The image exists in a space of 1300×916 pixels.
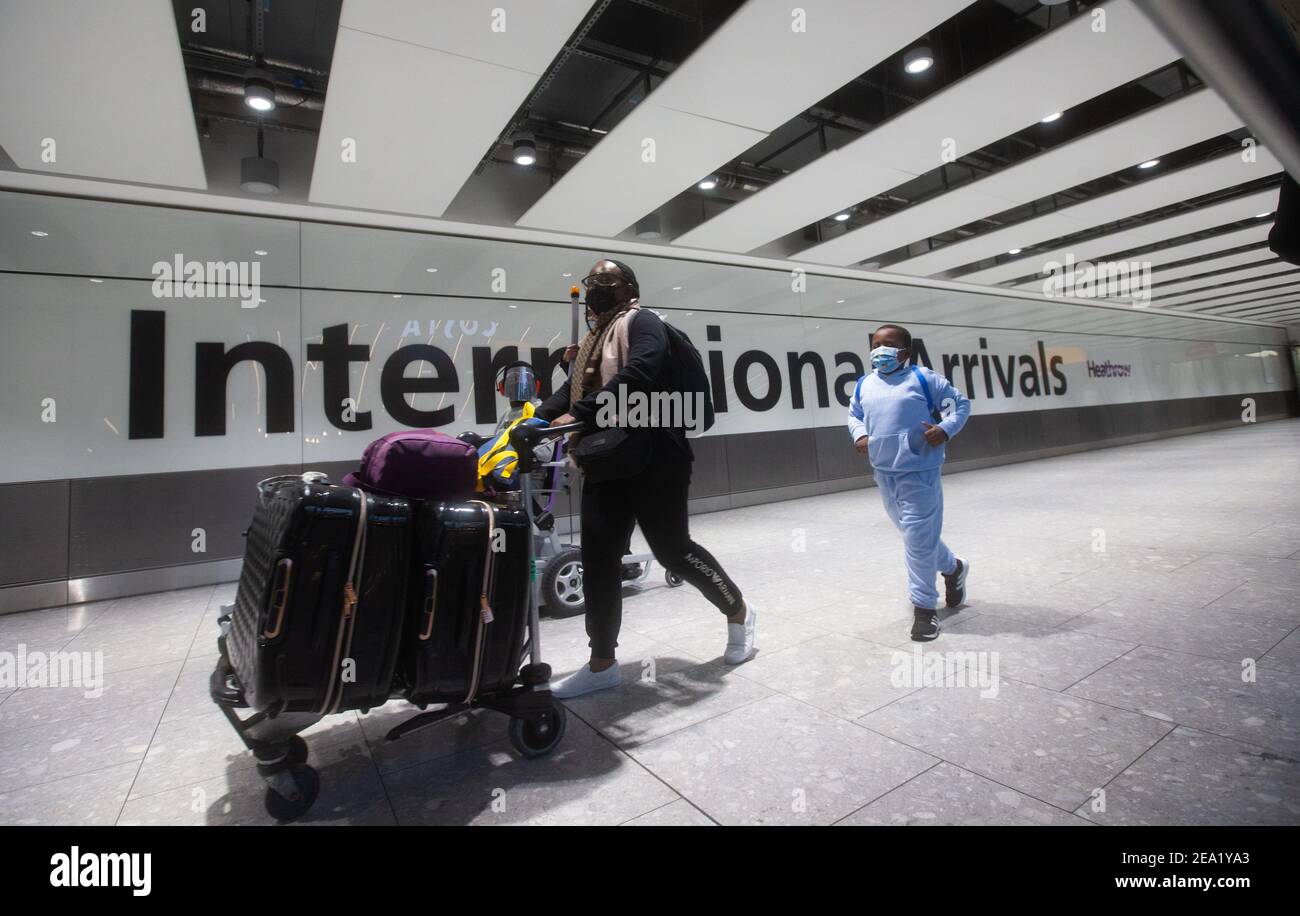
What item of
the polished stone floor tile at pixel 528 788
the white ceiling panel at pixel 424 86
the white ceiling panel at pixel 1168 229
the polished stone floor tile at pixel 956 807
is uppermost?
the white ceiling panel at pixel 1168 229

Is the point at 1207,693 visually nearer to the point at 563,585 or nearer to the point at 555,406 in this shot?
the point at 555,406

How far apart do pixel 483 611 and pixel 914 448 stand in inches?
77.2

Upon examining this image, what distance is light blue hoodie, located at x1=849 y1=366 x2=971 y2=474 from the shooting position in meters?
2.68

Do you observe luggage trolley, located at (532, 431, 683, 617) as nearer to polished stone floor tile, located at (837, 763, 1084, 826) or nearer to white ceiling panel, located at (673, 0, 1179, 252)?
polished stone floor tile, located at (837, 763, 1084, 826)

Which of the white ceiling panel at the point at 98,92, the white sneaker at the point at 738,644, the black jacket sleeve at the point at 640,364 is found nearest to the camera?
the black jacket sleeve at the point at 640,364

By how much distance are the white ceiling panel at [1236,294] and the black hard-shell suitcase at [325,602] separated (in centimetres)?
1819

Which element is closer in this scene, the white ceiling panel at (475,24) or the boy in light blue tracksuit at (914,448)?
the boy in light blue tracksuit at (914,448)

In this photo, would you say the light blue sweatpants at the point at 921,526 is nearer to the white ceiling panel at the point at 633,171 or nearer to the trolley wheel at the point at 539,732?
the trolley wheel at the point at 539,732

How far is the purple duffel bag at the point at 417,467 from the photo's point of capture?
64.9 inches

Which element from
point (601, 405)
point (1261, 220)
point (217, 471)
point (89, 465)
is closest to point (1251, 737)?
point (601, 405)

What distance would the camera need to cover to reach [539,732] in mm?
1839

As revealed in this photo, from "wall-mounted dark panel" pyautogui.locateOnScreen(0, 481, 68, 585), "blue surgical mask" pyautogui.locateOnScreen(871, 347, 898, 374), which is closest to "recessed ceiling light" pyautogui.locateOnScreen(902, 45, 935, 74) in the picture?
"blue surgical mask" pyautogui.locateOnScreen(871, 347, 898, 374)

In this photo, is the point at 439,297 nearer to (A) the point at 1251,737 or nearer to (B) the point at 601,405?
(B) the point at 601,405

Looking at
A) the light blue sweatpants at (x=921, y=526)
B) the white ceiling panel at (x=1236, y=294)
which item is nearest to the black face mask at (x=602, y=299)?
the light blue sweatpants at (x=921, y=526)
